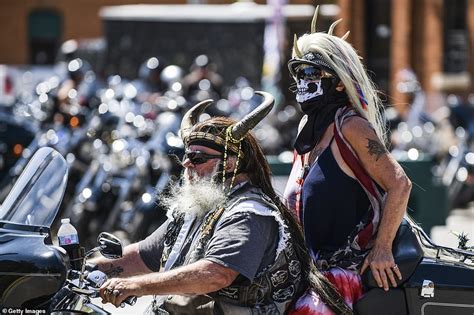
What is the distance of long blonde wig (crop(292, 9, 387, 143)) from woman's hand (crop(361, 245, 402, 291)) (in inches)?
21.0

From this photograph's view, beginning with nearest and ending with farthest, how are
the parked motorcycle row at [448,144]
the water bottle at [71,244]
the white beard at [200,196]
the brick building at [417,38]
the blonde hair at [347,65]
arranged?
1. the water bottle at [71,244]
2. the white beard at [200,196]
3. the blonde hair at [347,65]
4. the parked motorcycle row at [448,144]
5. the brick building at [417,38]

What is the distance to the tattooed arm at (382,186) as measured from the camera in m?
4.45

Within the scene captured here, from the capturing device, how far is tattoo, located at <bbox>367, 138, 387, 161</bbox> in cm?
455

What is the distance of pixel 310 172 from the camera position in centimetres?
468

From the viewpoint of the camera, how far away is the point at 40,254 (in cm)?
391

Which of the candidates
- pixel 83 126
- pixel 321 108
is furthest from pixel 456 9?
pixel 321 108

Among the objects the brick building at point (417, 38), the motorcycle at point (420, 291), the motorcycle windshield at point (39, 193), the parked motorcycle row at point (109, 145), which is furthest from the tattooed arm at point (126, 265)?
the brick building at point (417, 38)

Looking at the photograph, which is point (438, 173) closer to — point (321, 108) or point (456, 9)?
point (321, 108)

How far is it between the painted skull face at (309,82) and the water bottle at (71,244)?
3.86 feet

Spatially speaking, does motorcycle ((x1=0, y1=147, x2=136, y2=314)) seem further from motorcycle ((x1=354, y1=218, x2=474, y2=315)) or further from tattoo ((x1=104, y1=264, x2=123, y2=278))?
motorcycle ((x1=354, y1=218, x2=474, y2=315))

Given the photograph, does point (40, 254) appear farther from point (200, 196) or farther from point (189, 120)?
point (189, 120)

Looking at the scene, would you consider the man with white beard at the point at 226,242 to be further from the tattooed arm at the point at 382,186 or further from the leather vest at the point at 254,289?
the tattooed arm at the point at 382,186

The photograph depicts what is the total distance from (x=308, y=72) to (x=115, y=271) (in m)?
1.14

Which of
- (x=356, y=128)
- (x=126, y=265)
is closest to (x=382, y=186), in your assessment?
(x=356, y=128)
